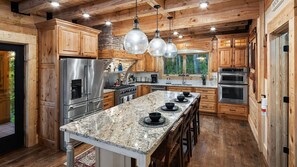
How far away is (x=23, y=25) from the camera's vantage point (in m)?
3.24

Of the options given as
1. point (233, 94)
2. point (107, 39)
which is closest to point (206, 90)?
point (233, 94)

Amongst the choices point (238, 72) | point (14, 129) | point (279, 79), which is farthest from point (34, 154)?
point (238, 72)

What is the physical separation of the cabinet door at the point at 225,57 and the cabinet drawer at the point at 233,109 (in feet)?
4.19

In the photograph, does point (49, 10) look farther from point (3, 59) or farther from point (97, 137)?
point (97, 137)

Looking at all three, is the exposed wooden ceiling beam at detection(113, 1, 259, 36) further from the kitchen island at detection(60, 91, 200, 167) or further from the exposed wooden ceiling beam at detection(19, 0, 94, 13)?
the kitchen island at detection(60, 91, 200, 167)

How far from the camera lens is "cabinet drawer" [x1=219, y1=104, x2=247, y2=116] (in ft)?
16.3

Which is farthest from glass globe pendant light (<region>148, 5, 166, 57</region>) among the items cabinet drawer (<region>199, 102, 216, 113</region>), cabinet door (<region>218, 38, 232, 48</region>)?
cabinet drawer (<region>199, 102, 216, 113</region>)

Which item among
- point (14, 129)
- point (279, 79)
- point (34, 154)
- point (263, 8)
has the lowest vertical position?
point (34, 154)

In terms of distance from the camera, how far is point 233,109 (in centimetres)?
510

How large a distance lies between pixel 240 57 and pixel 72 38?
4568mm

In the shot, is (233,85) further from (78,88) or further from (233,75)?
(78,88)

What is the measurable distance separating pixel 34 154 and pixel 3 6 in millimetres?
2705

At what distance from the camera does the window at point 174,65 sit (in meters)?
6.55

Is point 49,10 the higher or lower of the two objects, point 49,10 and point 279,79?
the higher
